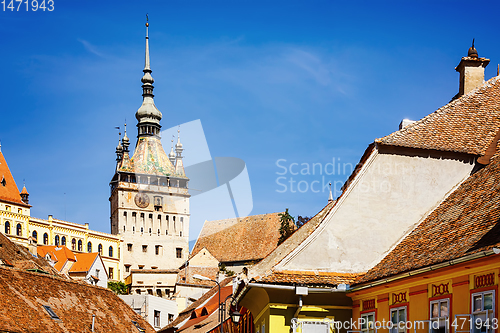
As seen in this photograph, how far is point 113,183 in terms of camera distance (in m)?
132

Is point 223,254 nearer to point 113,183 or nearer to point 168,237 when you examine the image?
point 168,237

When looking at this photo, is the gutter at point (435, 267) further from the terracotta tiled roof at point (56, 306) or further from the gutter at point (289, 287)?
the terracotta tiled roof at point (56, 306)

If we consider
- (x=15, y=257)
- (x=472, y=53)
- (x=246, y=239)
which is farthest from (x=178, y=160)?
(x=472, y=53)

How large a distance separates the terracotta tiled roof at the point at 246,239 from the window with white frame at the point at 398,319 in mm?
93730

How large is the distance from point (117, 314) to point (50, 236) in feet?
261

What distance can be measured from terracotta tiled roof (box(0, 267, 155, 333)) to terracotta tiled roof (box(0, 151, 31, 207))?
75569 mm

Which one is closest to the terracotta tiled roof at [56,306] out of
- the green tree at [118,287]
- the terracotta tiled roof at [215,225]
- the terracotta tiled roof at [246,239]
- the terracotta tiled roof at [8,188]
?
the green tree at [118,287]

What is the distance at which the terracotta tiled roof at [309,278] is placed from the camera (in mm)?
14453

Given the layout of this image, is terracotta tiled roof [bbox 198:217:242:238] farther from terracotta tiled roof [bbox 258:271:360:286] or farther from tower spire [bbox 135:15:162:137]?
terracotta tiled roof [bbox 258:271:360:286]

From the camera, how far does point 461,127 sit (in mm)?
15883

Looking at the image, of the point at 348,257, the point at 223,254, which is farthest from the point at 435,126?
the point at 223,254

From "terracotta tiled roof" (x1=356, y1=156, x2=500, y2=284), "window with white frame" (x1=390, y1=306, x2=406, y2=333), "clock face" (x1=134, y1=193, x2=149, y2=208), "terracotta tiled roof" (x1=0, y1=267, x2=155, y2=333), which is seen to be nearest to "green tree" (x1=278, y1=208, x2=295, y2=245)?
"terracotta tiled roof" (x1=0, y1=267, x2=155, y2=333)

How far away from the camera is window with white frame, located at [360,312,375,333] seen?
13.9 metres

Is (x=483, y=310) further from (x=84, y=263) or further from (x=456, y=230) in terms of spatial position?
(x=84, y=263)
